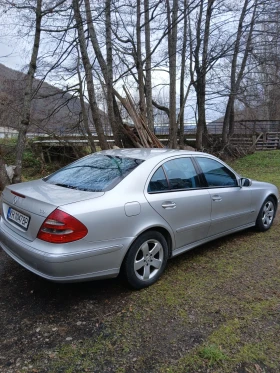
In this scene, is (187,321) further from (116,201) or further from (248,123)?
(248,123)

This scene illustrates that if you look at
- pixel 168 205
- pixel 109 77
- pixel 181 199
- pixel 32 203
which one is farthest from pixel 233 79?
pixel 32 203

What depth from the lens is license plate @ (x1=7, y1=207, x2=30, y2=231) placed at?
9.40 feet

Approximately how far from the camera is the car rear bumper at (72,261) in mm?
2561

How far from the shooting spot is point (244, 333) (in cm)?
247

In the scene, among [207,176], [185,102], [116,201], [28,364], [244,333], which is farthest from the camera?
[185,102]

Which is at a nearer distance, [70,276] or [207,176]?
[70,276]

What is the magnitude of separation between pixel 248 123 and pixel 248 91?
4.53 metres

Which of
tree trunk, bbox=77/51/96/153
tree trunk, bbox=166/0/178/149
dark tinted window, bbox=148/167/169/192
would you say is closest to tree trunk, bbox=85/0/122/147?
tree trunk, bbox=77/51/96/153

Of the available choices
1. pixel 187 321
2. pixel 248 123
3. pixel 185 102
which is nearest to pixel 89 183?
pixel 187 321

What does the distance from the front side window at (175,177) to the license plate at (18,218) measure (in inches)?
51.5

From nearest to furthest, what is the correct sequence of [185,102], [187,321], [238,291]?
[187,321] < [238,291] < [185,102]

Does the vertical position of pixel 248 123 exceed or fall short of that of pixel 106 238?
it exceeds it

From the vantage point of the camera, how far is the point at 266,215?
16.9 feet

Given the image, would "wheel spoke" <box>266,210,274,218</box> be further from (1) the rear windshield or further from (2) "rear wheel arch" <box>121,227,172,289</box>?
(1) the rear windshield
